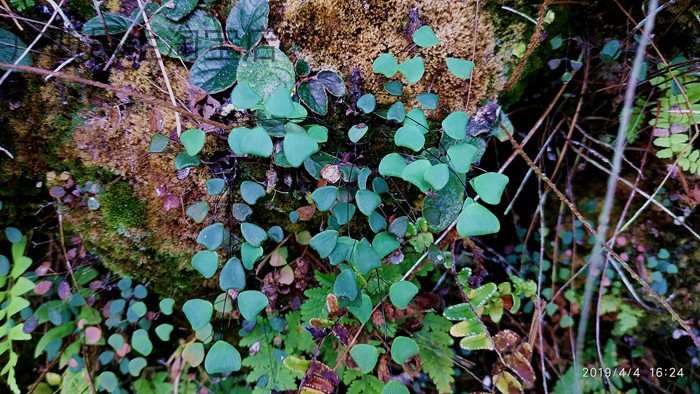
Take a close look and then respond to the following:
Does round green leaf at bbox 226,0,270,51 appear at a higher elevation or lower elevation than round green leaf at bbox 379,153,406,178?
higher

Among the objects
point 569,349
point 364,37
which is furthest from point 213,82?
point 569,349

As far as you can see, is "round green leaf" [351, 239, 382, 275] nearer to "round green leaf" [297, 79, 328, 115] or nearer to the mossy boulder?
the mossy boulder

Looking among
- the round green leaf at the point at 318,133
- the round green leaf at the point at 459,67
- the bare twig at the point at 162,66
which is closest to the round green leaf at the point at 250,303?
the round green leaf at the point at 318,133

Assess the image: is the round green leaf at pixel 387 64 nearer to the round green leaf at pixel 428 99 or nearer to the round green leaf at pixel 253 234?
the round green leaf at pixel 428 99

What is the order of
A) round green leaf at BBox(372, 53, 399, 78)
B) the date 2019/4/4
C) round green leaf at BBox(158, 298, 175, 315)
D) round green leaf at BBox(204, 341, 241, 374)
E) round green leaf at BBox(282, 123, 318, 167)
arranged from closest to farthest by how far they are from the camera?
round green leaf at BBox(282, 123, 318, 167) → round green leaf at BBox(204, 341, 241, 374) → round green leaf at BBox(372, 53, 399, 78) → round green leaf at BBox(158, 298, 175, 315) → the date 2019/4/4

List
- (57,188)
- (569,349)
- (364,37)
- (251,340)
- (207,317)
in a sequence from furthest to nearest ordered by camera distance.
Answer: (569,349) → (251,340) → (57,188) → (364,37) → (207,317)

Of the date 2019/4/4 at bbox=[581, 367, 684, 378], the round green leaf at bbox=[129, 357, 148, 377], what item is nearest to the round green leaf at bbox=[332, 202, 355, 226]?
the round green leaf at bbox=[129, 357, 148, 377]

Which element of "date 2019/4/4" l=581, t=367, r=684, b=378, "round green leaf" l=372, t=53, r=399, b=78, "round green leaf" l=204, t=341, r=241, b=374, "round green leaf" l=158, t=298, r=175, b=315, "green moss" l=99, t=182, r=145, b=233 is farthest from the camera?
"date 2019/4/4" l=581, t=367, r=684, b=378

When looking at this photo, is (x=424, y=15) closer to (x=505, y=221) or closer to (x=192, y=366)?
(x=505, y=221)
